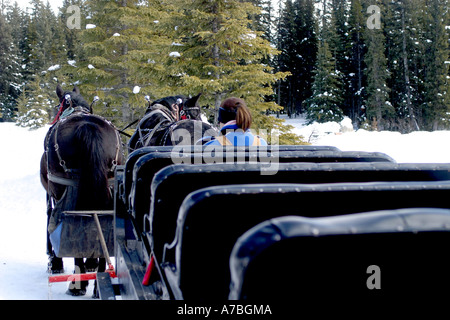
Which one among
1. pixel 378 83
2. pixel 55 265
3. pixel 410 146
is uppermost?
pixel 378 83

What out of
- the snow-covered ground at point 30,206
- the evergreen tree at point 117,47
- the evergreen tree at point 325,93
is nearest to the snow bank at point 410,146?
the snow-covered ground at point 30,206

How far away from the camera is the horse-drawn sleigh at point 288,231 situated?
93cm

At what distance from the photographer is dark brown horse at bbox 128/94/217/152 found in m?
5.56

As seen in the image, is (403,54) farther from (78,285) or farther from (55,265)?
(78,285)

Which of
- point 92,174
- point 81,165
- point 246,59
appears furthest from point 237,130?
point 246,59

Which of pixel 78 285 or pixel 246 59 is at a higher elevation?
pixel 246 59

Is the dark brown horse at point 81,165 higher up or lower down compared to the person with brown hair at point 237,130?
lower down

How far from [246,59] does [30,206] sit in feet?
21.8

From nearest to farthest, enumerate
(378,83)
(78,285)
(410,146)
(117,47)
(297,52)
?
(78,285) → (410,146) → (117,47) → (378,83) → (297,52)

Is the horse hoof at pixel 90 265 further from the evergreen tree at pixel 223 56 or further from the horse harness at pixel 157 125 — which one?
the evergreen tree at pixel 223 56

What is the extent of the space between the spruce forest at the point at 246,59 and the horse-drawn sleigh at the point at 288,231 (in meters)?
7.79

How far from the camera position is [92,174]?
181 inches

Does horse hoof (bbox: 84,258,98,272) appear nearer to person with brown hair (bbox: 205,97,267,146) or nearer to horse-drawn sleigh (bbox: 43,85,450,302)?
person with brown hair (bbox: 205,97,267,146)

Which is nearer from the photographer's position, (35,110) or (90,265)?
(90,265)
